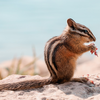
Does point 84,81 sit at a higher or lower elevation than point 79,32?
lower

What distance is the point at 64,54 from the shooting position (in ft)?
15.8

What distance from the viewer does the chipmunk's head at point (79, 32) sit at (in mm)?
4941

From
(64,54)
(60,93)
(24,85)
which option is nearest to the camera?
(60,93)

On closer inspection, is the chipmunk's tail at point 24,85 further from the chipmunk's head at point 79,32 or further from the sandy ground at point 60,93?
the chipmunk's head at point 79,32

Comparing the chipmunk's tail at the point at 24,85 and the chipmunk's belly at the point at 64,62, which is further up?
the chipmunk's belly at the point at 64,62

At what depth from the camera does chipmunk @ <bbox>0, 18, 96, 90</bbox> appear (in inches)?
187

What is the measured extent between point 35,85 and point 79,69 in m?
9.11

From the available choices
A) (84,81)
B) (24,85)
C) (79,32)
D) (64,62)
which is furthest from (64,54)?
(24,85)

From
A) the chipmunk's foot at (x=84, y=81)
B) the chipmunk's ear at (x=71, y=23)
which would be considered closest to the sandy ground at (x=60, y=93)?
the chipmunk's foot at (x=84, y=81)

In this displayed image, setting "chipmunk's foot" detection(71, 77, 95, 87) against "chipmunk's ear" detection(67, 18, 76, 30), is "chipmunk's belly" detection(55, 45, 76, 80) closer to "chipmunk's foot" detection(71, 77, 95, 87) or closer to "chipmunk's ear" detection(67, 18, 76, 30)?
"chipmunk's foot" detection(71, 77, 95, 87)

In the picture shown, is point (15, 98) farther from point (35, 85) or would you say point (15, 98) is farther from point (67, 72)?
point (67, 72)

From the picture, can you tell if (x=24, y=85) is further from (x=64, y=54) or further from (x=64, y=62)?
(x=64, y=54)

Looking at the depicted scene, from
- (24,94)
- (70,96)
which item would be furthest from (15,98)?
(70,96)

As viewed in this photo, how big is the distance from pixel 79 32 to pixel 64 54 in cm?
71
